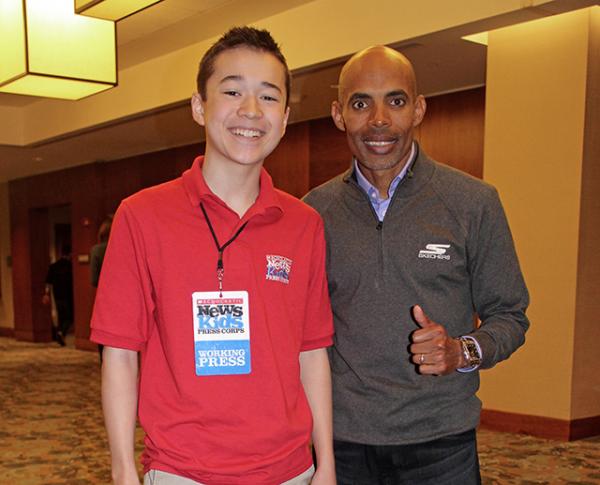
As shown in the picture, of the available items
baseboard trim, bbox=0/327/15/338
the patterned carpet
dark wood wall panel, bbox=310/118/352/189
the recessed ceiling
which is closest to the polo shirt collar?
the patterned carpet

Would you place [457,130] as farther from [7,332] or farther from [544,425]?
[7,332]

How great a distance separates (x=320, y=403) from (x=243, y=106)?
0.68m

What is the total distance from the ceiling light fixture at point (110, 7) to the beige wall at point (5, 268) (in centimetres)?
1033

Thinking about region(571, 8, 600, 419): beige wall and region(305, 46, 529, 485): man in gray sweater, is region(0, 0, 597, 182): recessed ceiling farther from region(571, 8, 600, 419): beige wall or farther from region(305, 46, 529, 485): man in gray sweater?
region(305, 46, 529, 485): man in gray sweater

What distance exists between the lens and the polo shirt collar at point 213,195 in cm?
140

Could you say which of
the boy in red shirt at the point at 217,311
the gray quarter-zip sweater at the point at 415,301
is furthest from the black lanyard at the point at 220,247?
the gray quarter-zip sweater at the point at 415,301

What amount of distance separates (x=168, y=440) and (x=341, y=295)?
610mm

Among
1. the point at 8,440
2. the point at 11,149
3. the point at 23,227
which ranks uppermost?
the point at 11,149

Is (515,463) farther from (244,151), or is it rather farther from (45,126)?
(45,126)

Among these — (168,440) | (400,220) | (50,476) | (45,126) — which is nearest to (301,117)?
(45,126)

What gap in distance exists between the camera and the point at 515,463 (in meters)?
4.18

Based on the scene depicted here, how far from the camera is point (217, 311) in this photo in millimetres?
1329

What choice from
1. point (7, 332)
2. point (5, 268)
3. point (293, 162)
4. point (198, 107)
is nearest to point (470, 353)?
point (198, 107)

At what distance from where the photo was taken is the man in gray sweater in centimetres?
162
